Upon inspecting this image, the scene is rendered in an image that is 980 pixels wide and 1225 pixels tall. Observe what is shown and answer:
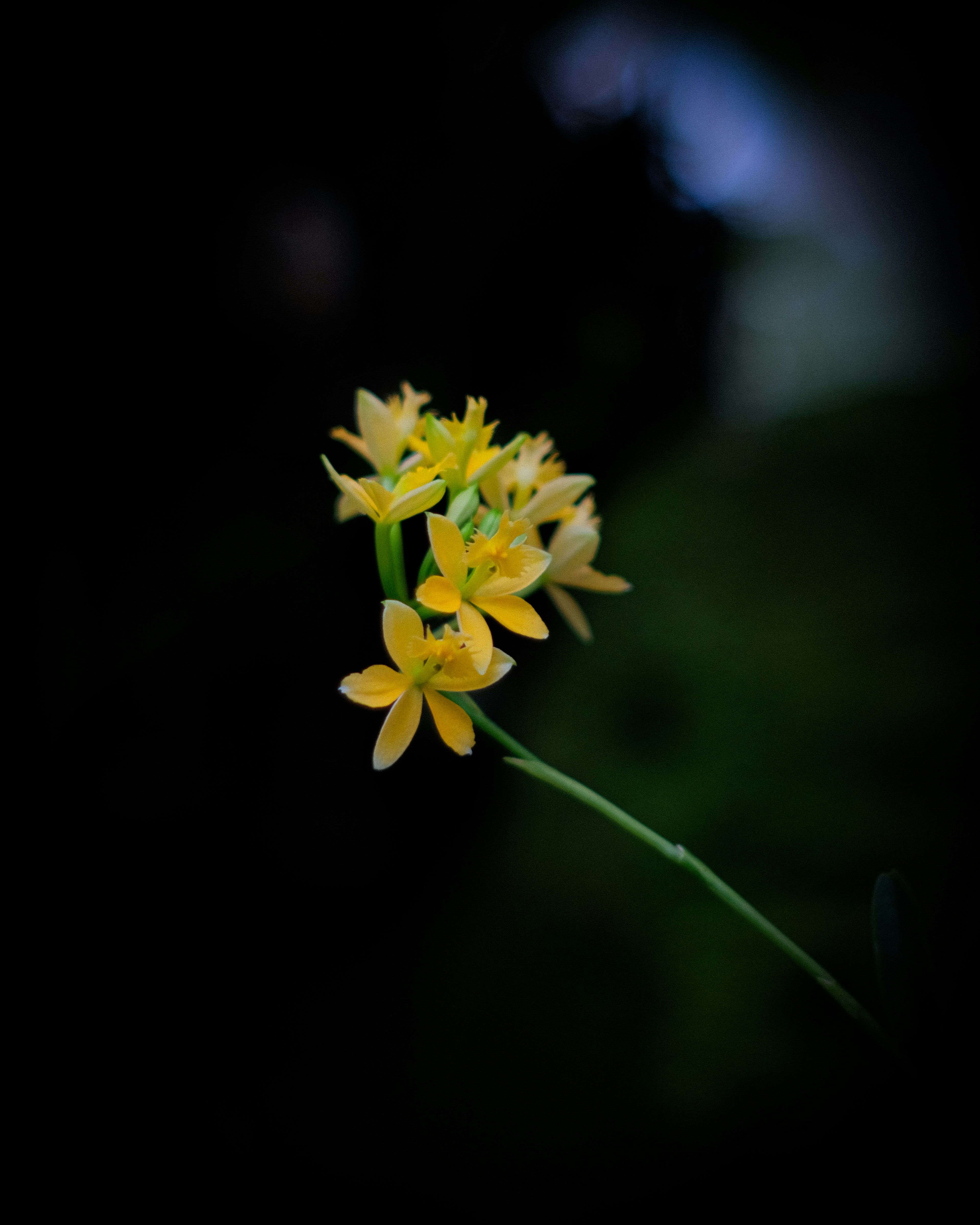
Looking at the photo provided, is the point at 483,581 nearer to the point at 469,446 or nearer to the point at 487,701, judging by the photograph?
the point at 469,446

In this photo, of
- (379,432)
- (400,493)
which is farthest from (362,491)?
(379,432)

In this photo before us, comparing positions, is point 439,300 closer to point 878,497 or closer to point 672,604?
point 672,604

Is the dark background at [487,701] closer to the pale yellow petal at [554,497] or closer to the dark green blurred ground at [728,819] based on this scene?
the dark green blurred ground at [728,819]

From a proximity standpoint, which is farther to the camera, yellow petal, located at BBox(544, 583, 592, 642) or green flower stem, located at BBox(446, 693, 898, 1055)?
yellow petal, located at BBox(544, 583, 592, 642)

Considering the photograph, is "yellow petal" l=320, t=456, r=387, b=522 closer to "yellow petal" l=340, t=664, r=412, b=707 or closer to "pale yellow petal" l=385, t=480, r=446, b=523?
"pale yellow petal" l=385, t=480, r=446, b=523

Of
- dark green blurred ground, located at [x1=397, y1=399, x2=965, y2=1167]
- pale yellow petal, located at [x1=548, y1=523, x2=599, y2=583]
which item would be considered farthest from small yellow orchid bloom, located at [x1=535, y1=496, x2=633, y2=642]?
dark green blurred ground, located at [x1=397, y1=399, x2=965, y2=1167]

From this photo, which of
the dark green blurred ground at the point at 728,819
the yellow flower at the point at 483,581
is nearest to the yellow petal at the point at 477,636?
the yellow flower at the point at 483,581

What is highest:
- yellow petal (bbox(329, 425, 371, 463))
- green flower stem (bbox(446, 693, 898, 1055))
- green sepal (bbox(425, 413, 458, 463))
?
yellow petal (bbox(329, 425, 371, 463))

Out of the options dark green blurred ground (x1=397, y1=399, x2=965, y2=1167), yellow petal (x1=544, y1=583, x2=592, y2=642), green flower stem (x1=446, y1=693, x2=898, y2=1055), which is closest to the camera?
green flower stem (x1=446, y1=693, x2=898, y2=1055)
